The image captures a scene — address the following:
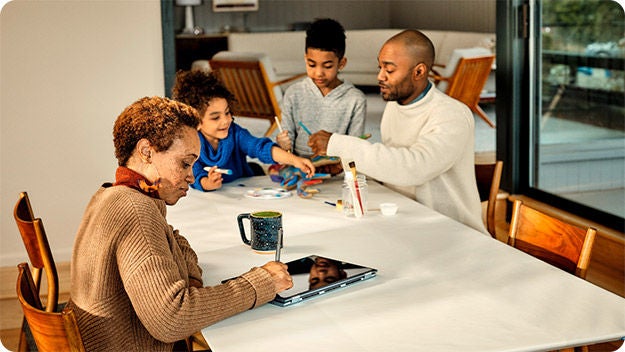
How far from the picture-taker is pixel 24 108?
12.6 ft

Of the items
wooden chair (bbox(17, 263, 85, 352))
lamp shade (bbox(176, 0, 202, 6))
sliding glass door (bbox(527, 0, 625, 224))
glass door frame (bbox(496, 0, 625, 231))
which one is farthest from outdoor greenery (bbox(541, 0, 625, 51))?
lamp shade (bbox(176, 0, 202, 6))

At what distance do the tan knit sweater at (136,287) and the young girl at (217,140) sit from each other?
1.17 metres

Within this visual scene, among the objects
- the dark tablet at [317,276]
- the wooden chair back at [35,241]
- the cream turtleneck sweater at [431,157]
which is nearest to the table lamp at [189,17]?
the cream turtleneck sweater at [431,157]

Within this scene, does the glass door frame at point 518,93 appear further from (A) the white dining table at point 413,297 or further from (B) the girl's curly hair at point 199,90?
(A) the white dining table at point 413,297

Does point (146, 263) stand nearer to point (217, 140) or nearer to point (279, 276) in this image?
point (279, 276)

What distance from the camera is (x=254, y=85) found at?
5926 mm

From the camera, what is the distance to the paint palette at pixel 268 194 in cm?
281

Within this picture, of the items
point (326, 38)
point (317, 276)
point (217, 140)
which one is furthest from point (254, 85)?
point (317, 276)

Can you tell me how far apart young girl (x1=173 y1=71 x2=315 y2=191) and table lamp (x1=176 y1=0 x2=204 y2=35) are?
16.7 ft

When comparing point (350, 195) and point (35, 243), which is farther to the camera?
point (350, 195)

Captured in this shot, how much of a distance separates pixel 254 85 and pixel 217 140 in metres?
2.93

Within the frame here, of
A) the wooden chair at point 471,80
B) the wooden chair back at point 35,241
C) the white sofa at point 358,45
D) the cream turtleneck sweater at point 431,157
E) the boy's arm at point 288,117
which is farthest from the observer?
the white sofa at point 358,45

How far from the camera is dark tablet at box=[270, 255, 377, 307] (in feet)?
5.66

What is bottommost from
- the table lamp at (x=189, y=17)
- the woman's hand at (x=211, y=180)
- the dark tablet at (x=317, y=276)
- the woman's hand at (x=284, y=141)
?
the dark tablet at (x=317, y=276)
